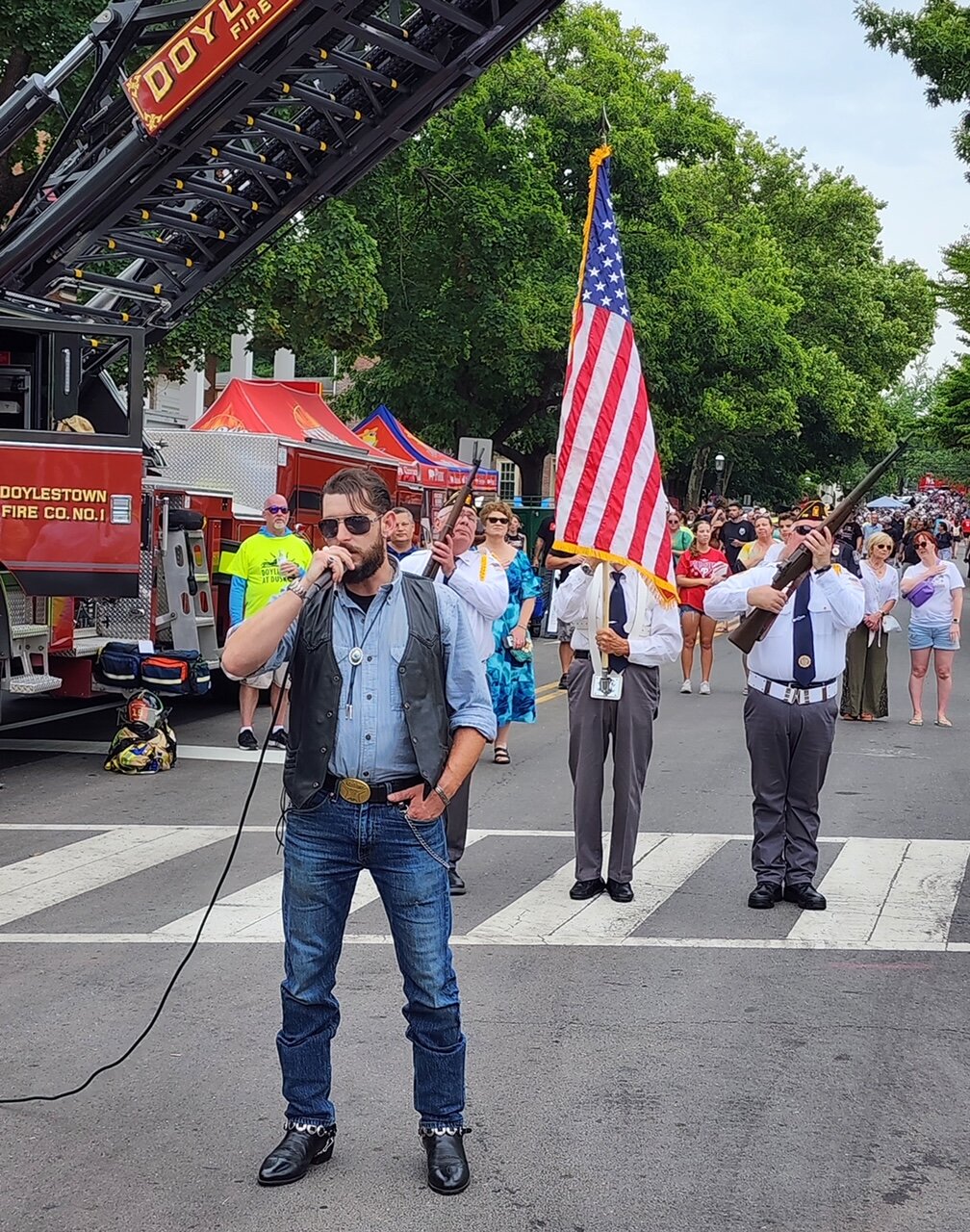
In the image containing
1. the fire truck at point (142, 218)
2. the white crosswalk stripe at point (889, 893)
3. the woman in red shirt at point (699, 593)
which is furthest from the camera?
the woman in red shirt at point (699, 593)

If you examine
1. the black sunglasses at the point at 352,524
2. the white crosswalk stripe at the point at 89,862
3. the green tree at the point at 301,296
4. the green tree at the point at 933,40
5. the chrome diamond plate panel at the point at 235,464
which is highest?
the green tree at the point at 933,40

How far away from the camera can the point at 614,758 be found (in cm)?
752

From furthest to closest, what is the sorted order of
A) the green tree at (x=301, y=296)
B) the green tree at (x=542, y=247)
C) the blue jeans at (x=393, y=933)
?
the green tree at (x=542, y=247), the green tree at (x=301, y=296), the blue jeans at (x=393, y=933)

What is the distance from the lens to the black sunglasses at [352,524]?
4.08 m

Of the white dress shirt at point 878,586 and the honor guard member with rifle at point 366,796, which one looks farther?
the white dress shirt at point 878,586

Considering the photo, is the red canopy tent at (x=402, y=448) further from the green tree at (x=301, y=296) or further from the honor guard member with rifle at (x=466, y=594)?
the honor guard member with rifle at (x=466, y=594)

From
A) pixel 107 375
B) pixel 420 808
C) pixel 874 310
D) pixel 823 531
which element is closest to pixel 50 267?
pixel 107 375

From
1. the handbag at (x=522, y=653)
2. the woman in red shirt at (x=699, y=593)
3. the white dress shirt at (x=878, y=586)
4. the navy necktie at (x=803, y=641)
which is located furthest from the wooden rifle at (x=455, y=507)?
the woman in red shirt at (x=699, y=593)

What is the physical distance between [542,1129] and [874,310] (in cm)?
6084

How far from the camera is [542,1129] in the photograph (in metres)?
4.57

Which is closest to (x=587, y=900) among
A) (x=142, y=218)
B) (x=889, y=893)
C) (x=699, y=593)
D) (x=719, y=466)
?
(x=889, y=893)

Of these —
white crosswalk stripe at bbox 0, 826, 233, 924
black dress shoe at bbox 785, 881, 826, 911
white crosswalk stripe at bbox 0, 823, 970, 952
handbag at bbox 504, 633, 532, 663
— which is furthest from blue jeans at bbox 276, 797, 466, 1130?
handbag at bbox 504, 633, 532, 663

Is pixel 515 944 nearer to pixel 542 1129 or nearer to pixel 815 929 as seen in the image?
pixel 815 929

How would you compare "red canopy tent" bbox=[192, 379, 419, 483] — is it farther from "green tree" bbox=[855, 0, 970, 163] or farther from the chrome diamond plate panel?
"green tree" bbox=[855, 0, 970, 163]
